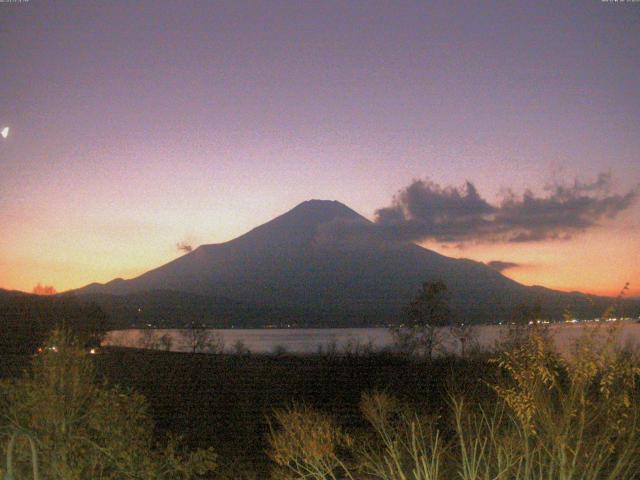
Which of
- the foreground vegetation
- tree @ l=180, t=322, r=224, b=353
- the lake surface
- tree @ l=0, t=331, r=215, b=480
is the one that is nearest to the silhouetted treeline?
the lake surface

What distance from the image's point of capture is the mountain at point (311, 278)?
300 feet

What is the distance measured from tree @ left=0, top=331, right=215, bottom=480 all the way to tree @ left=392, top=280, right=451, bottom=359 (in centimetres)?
2076

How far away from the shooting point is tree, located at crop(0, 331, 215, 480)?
5453 mm

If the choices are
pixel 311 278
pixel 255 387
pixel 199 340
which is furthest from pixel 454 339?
pixel 311 278

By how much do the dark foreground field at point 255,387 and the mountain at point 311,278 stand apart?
4689 centimetres

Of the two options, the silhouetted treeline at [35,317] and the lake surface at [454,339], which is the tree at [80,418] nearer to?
the lake surface at [454,339]

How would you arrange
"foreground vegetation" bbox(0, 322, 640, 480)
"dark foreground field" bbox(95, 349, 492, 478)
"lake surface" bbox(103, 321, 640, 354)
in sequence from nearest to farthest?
"foreground vegetation" bbox(0, 322, 640, 480) → "lake surface" bbox(103, 321, 640, 354) → "dark foreground field" bbox(95, 349, 492, 478)

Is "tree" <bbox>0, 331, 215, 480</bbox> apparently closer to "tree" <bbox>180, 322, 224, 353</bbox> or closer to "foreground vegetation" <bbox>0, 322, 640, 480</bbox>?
"foreground vegetation" <bbox>0, 322, 640, 480</bbox>

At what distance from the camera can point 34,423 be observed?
559cm

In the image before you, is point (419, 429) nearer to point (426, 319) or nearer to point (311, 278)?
point (426, 319)

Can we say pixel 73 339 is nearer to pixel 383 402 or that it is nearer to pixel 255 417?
pixel 383 402

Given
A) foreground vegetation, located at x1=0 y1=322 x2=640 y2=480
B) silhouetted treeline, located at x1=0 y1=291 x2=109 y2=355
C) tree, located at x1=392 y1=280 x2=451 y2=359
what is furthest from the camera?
silhouetted treeline, located at x1=0 y1=291 x2=109 y2=355

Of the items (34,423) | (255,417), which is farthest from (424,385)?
(34,423)

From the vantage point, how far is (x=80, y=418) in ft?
18.6
